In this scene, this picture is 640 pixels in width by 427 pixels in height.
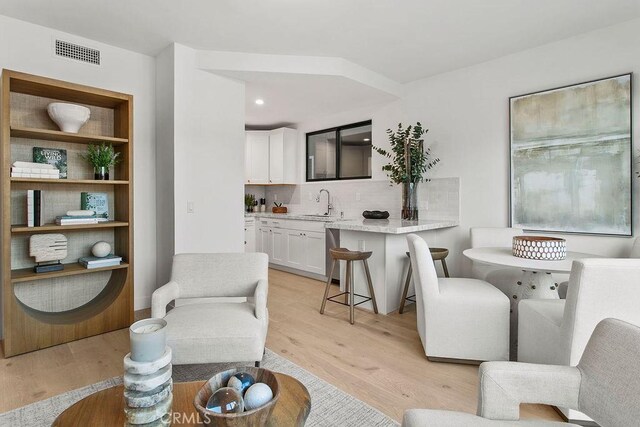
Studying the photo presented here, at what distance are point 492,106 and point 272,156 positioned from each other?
360cm

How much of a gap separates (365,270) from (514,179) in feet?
5.85

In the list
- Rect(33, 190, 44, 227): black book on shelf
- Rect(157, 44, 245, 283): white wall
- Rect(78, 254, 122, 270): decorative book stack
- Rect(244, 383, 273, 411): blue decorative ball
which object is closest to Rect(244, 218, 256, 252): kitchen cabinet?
Rect(157, 44, 245, 283): white wall

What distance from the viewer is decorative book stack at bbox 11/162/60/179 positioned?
2641mm

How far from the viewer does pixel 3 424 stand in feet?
5.90

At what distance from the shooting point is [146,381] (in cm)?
112

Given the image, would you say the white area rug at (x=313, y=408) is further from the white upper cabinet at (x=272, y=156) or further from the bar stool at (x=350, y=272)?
the white upper cabinet at (x=272, y=156)

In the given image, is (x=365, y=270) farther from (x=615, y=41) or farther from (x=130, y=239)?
(x=615, y=41)

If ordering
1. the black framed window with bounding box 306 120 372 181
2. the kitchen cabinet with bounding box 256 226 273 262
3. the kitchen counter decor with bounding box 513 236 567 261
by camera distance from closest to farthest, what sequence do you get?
the kitchen counter decor with bounding box 513 236 567 261 → the black framed window with bounding box 306 120 372 181 → the kitchen cabinet with bounding box 256 226 273 262

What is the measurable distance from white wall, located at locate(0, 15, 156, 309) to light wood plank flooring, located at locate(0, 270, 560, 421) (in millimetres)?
537

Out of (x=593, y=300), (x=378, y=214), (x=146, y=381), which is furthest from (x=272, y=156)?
(x=146, y=381)

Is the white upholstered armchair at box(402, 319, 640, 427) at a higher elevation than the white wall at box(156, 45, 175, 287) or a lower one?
lower

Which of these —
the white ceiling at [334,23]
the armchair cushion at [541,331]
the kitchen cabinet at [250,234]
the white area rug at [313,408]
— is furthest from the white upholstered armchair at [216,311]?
the kitchen cabinet at [250,234]

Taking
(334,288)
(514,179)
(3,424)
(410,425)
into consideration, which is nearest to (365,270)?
(334,288)

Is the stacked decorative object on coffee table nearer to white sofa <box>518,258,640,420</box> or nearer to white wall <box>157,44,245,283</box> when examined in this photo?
white sofa <box>518,258,640,420</box>
